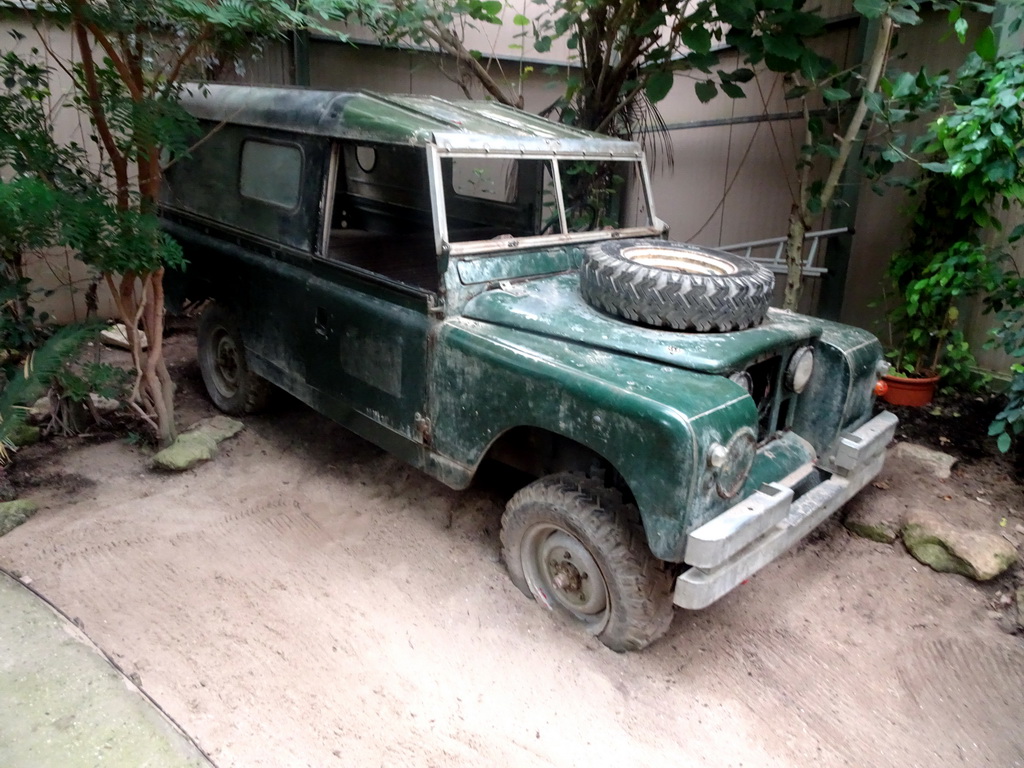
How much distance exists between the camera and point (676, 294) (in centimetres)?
265

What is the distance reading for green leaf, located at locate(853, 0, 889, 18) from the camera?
3793 mm

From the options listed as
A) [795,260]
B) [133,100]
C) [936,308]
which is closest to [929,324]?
[936,308]

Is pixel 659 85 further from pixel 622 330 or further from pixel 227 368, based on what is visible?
pixel 227 368

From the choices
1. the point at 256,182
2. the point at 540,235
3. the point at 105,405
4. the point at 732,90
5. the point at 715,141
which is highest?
the point at 732,90

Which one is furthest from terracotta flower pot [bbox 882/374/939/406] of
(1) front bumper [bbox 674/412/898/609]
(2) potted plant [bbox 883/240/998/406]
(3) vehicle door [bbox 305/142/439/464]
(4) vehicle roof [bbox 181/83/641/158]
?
(3) vehicle door [bbox 305/142/439/464]

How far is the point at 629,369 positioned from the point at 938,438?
2.59m

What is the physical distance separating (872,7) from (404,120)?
2.69 m

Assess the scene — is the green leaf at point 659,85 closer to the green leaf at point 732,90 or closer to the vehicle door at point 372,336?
the green leaf at point 732,90

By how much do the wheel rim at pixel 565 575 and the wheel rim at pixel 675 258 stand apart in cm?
126

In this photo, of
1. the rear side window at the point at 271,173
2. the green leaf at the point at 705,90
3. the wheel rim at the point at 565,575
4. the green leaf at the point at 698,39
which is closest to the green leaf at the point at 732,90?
the green leaf at the point at 705,90

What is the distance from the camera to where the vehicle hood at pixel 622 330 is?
2.53 meters

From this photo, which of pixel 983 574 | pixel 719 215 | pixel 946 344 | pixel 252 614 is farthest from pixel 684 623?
pixel 719 215

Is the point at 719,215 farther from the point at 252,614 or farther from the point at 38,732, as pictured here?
the point at 38,732

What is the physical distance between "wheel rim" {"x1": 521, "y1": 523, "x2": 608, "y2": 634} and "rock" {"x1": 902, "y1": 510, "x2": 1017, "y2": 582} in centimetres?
165
